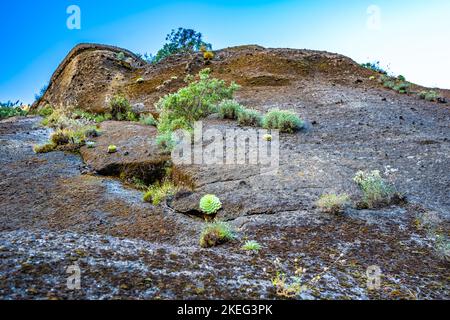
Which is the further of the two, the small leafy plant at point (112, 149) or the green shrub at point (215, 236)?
the small leafy plant at point (112, 149)

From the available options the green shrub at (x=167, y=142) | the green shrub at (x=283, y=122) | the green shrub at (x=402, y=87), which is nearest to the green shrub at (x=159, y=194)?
the green shrub at (x=167, y=142)

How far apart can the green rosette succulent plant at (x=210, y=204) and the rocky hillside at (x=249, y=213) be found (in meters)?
0.15

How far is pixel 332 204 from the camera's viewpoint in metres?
5.64

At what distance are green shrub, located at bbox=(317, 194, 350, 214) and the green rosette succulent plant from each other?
1642mm

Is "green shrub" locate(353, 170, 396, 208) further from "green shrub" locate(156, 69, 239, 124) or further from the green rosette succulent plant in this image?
"green shrub" locate(156, 69, 239, 124)

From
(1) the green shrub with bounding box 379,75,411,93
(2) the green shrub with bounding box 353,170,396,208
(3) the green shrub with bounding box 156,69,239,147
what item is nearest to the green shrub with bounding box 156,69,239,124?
(3) the green shrub with bounding box 156,69,239,147

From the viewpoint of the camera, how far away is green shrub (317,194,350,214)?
18.5 feet

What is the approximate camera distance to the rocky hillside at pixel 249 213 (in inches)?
141

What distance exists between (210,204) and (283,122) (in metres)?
4.63

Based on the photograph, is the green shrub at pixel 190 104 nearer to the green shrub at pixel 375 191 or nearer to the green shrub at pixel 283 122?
the green shrub at pixel 283 122

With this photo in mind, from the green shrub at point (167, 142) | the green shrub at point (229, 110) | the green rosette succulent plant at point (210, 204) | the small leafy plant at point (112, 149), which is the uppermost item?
the green shrub at point (229, 110)

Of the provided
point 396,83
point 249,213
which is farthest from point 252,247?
point 396,83

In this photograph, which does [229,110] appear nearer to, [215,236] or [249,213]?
[249,213]
